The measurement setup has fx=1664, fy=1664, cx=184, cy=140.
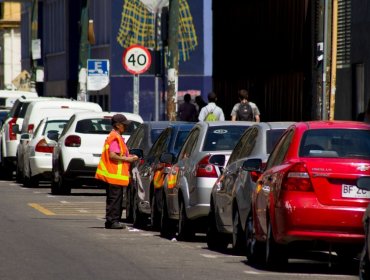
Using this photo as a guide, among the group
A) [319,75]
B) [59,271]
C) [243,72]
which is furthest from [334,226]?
[243,72]

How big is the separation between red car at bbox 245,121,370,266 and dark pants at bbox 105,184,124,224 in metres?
6.48

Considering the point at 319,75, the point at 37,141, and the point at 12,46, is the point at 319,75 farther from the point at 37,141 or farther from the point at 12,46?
the point at 12,46

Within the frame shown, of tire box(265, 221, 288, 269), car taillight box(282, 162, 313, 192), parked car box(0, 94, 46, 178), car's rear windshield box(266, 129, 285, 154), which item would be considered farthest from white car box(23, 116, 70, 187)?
car taillight box(282, 162, 313, 192)

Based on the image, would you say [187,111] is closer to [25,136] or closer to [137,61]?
[137,61]

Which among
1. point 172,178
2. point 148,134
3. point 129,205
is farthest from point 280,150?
point 148,134

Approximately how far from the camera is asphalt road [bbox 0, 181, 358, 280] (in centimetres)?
1488

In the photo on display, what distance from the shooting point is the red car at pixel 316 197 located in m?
15.0

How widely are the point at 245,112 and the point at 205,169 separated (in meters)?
12.9

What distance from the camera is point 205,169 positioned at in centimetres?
1922

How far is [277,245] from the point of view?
15.5m

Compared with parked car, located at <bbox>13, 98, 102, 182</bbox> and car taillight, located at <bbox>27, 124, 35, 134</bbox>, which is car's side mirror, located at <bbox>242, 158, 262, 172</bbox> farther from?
car taillight, located at <bbox>27, 124, 35, 134</bbox>

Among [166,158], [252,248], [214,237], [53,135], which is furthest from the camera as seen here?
[53,135]

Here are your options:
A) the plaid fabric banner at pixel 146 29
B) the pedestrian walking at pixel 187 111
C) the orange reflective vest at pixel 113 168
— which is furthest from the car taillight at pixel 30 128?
the plaid fabric banner at pixel 146 29

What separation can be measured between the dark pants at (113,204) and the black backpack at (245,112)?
394 inches
